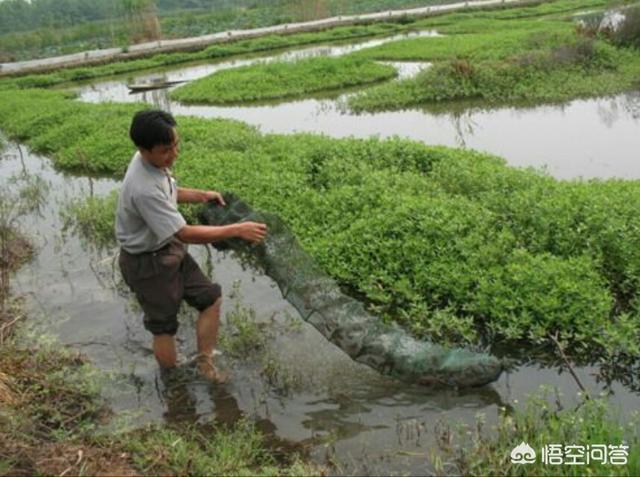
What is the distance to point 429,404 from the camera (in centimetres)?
438

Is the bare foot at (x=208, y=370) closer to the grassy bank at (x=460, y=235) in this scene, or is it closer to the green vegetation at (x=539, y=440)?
the grassy bank at (x=460, y=235)

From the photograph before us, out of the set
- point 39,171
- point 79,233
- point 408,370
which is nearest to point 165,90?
point 39,171

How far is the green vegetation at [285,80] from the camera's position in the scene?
18375mm

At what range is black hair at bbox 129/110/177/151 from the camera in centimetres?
400

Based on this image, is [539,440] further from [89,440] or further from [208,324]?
[89,440]

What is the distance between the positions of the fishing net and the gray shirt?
2.94 ft

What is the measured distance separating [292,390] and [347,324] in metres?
0.64

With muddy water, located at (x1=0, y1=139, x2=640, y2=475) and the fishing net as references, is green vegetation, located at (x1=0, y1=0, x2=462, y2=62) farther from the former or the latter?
the fishing net

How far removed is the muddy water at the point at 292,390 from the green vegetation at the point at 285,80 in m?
12.5

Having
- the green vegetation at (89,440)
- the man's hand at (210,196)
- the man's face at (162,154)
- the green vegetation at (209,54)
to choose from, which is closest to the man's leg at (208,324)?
the green vegetation at (89,440)

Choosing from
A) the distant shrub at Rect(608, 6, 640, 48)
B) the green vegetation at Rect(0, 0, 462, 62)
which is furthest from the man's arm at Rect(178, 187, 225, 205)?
the green vegetation at Rect(0, 0, 462, 62)

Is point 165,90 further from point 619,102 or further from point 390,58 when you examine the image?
point 619,102

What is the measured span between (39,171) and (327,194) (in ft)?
24.1

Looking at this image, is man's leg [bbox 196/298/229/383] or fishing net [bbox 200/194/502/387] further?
man's leg [bbox 196/298/229/383]
